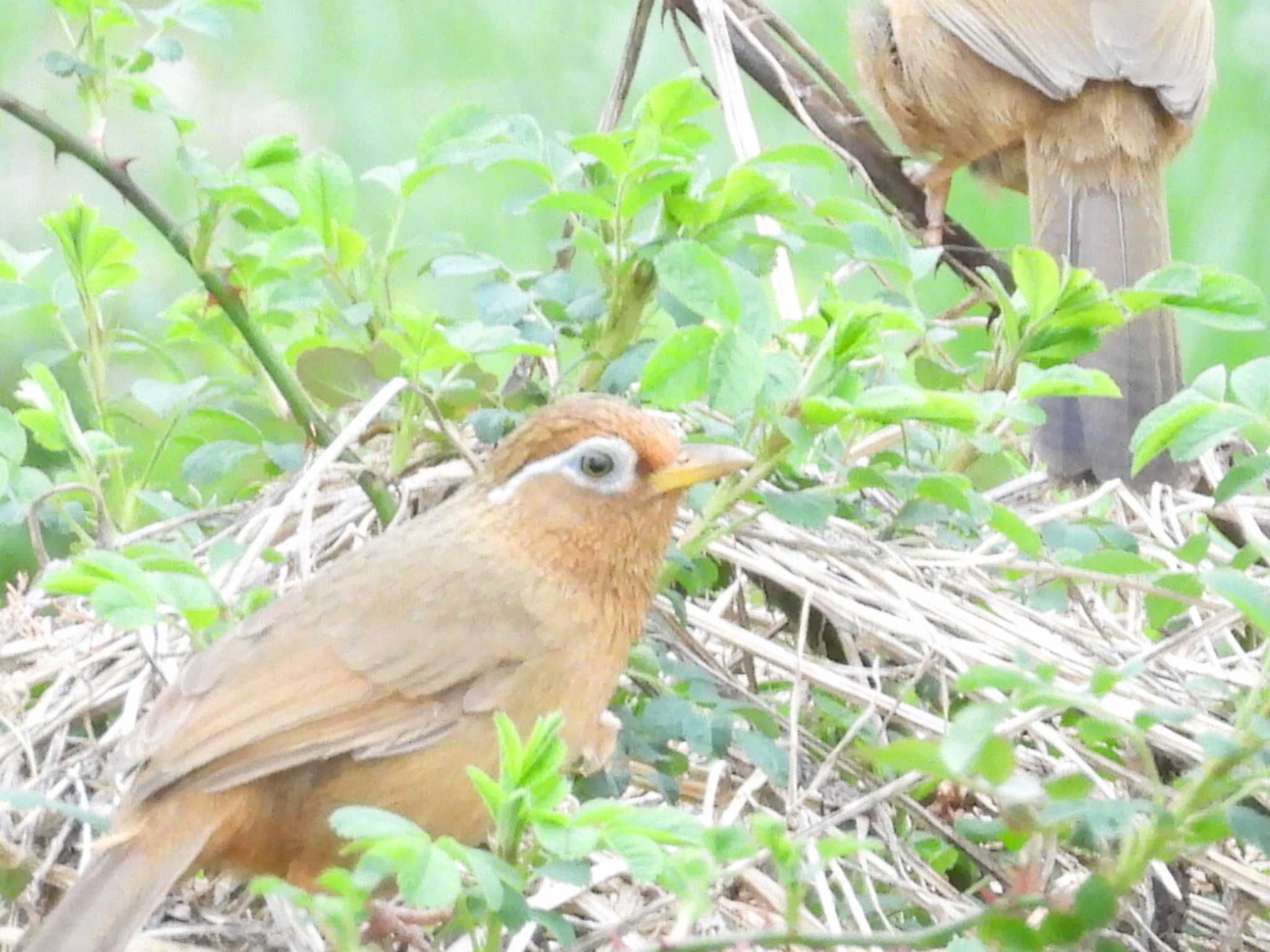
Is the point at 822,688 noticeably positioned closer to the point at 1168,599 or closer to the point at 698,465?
the point at 698,465

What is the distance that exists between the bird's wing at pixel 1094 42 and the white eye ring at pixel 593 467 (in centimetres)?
219

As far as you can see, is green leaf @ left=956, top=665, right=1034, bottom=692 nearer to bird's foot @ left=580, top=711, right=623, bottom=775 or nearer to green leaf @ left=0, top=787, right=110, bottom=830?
bird's foot @ left=580, top=711, right=623, bottom=775

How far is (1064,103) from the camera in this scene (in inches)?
165

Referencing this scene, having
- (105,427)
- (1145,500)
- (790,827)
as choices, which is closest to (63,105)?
(105,427)

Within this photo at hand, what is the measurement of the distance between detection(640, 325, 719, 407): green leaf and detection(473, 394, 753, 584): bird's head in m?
0.12

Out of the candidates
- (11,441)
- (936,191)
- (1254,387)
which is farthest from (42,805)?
(936,191)

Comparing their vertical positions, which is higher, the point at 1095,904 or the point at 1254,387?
the point at 1254,387

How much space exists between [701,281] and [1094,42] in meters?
2.35

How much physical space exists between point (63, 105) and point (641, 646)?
12.2 feet

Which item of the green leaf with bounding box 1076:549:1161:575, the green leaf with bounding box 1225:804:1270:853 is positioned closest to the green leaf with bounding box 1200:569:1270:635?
the green leaf with bounding box 1225:804:1270:853

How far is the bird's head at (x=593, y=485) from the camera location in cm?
230

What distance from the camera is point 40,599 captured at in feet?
8.67

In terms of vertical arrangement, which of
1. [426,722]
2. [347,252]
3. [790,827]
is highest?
[347,252]

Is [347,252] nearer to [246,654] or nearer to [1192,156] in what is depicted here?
[246,654]
